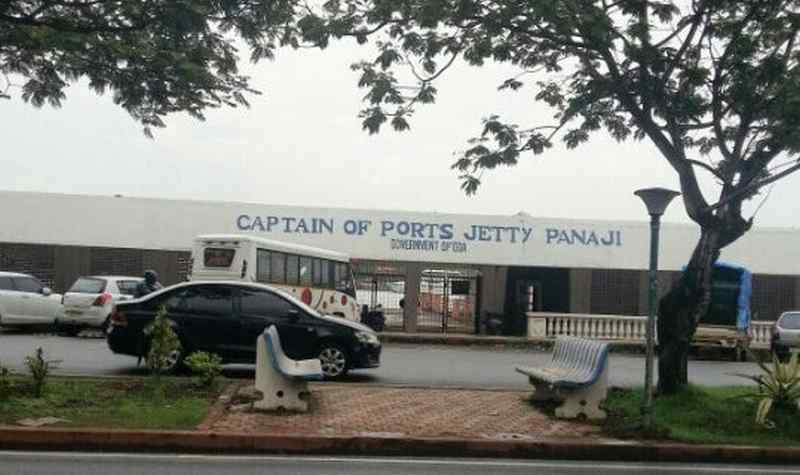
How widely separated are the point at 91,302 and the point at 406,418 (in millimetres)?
14530

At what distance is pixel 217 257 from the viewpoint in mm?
22812

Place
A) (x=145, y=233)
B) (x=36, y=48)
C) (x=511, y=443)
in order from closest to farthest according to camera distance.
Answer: (x=511, y=443) < (x=36, y=48) < (x=145, y=233)

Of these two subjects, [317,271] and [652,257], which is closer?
[652,257]

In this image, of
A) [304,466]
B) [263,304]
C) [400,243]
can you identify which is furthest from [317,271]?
[304,466]

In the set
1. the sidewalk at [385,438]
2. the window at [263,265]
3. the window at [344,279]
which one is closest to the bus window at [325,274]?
the window at [344,279]

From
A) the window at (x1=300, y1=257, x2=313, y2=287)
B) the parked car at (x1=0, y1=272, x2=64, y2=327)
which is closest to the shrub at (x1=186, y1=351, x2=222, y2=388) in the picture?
the window at (x1=300, y1=257, x2=313, y2=287)

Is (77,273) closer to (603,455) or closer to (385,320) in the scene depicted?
(385,320)

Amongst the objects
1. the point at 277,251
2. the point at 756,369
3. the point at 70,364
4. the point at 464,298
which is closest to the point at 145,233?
the point at 277,251

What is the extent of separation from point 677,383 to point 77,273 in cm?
2199

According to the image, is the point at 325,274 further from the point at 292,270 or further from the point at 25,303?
the point at 25,303

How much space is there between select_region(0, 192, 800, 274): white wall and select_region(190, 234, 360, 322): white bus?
10.2 feet

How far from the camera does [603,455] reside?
10.2 metres

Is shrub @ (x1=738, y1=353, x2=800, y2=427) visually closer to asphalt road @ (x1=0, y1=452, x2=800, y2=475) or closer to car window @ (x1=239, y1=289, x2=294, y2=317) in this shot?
asphalt road @ (x1=0, y1=452, x2=800, y2=475)

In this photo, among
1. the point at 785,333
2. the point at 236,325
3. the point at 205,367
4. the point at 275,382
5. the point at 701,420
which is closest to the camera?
the point at 275,382
